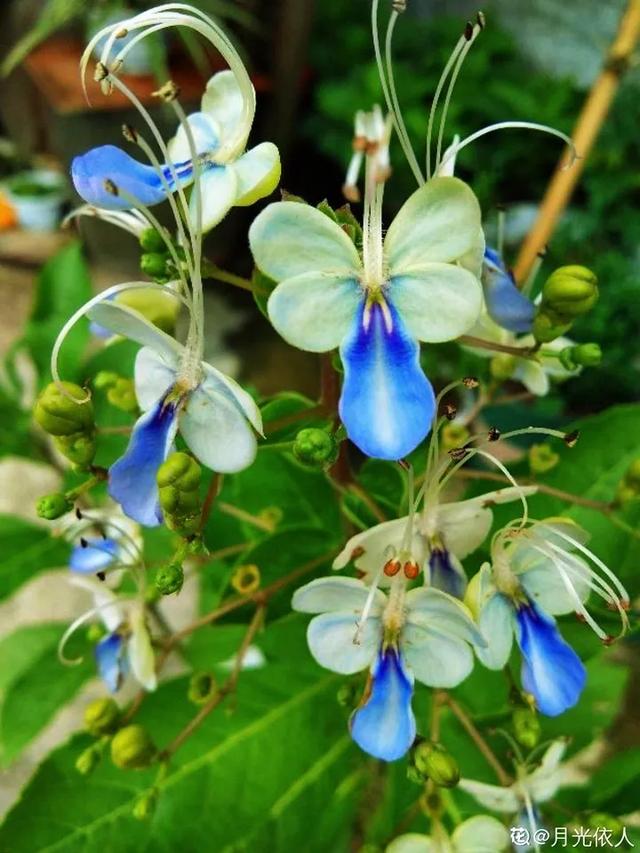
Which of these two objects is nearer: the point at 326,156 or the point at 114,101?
the point at 114,101

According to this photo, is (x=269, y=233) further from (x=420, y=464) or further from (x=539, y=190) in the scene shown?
(x=539, y=190)

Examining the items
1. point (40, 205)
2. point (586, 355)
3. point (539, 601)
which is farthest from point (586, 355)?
point (40, 205)

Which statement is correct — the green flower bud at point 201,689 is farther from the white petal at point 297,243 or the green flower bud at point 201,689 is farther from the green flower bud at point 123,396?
the white petal at point 297,243

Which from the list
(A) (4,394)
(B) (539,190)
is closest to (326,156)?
(B) (539,190)

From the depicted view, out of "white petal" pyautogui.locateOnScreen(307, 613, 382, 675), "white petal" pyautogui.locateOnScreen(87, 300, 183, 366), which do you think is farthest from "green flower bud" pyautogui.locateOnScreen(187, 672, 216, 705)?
"white petal" pyautogui.locateOnScreen(87, 300, 183, 366)

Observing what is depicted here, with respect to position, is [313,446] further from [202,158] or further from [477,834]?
[477,834]

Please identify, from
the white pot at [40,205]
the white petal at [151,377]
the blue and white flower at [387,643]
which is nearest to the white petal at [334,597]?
the blue and white flower at [387,643]
